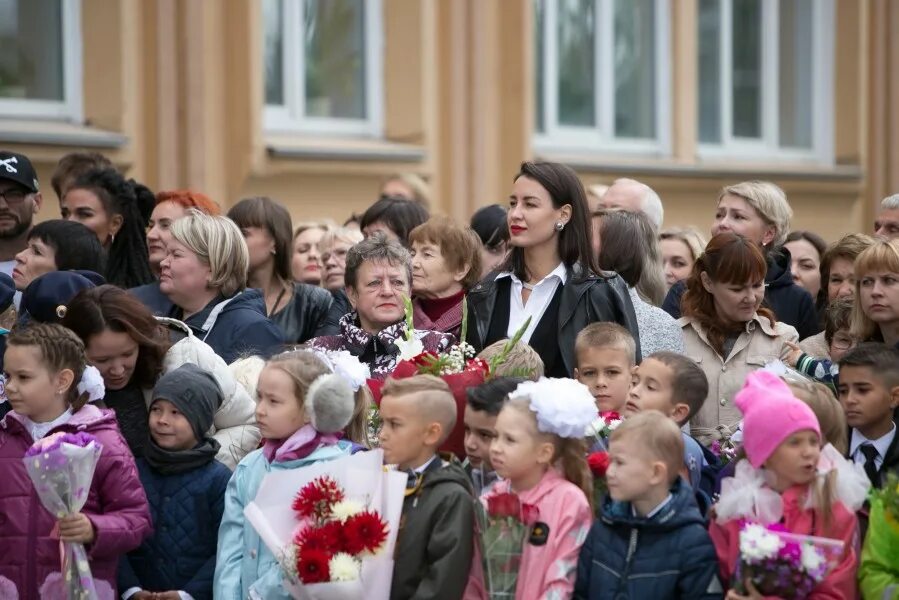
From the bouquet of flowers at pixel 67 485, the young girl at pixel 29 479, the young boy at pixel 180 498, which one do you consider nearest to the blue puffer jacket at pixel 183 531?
the young boy at pixel 180 498

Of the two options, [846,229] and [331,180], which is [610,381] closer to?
[331,180]

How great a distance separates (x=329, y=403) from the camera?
573 centimetres

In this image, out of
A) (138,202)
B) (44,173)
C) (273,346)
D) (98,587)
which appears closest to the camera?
(98,587)

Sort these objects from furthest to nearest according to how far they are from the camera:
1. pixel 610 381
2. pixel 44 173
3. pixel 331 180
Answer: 1. pixel 331 180
2. pixel 44 173
3. pixel 610 381

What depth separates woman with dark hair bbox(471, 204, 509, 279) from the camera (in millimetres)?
8367

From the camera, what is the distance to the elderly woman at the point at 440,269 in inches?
279

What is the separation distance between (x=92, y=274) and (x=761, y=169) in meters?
8.98

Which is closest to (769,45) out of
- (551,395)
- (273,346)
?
(273,346)

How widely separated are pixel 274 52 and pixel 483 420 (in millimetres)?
6639

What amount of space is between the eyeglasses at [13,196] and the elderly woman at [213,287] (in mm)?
1052

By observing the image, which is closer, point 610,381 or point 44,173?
point 610,381

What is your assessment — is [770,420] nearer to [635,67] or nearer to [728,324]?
[728,324]

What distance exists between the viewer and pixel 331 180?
38.0ft

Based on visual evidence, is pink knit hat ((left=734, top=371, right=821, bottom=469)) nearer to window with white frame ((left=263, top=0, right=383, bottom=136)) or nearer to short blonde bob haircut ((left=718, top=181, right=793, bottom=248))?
short blonde bob haircut ((left=718, top=181, right=793, bottom=248))
